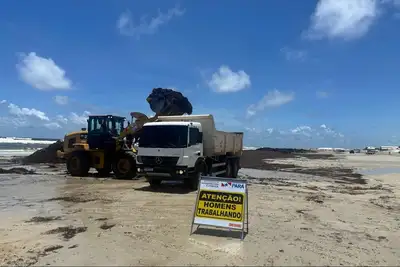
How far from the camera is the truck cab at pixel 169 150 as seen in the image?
15141 millimetres

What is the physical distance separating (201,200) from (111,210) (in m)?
3.82

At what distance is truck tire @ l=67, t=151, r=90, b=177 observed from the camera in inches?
846

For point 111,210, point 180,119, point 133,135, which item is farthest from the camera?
point 133,135

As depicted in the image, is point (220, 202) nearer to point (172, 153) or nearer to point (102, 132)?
point (172, 153)

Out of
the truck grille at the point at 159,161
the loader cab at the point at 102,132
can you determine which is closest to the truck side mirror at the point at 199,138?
the truck grille at the point at 159,161

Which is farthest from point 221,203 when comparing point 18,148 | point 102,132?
point 18,148

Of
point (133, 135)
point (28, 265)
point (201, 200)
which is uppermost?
point (133, 135)

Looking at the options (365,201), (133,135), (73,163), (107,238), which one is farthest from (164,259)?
(73,163)

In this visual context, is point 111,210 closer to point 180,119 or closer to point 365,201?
point 180,119

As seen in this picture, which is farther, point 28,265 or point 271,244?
point 271,244

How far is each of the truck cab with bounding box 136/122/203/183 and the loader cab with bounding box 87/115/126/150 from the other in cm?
581

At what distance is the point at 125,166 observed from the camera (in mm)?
20406

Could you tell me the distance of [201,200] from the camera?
8.68 metres

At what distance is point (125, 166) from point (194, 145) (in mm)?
6184
